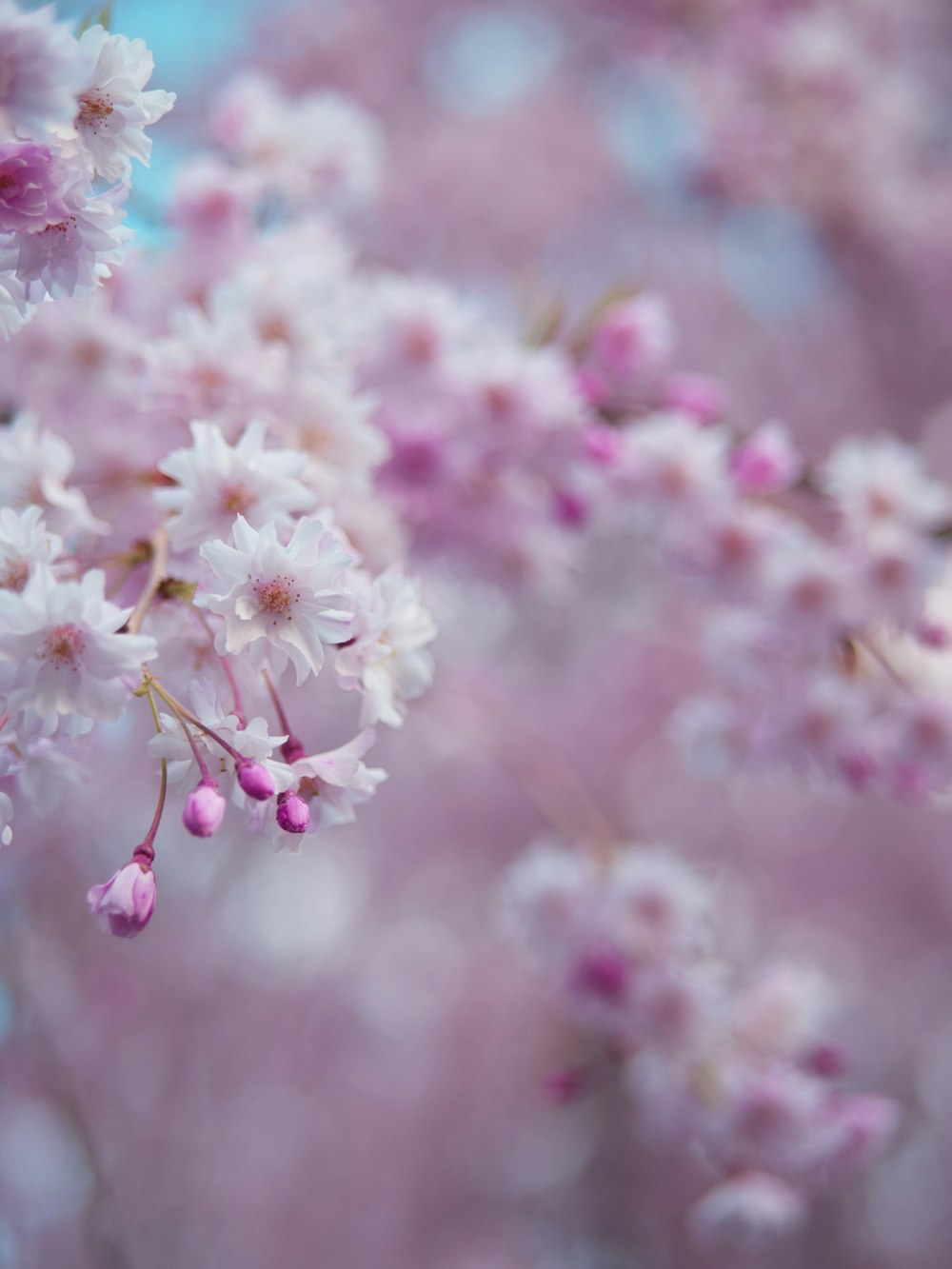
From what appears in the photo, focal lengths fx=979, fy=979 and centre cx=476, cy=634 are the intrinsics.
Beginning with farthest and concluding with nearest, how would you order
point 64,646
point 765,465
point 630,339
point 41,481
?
point 630,339 → point 765,465 → point 41,481 → point 64,646

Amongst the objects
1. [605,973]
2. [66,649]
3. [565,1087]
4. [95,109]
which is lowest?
[66,649]

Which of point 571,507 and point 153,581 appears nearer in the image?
point 153,581

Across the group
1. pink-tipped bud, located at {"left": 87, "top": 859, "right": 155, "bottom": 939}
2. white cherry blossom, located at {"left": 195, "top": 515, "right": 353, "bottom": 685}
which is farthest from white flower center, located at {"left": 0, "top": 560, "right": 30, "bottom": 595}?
pink-tipped bud, located at {"left": 87, "top": 859, "right": 155, "bottom": 939}

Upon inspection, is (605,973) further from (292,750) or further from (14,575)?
(14,575)

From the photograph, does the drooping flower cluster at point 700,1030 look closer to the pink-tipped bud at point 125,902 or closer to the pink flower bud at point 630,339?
the pink flower bud at point 630,339

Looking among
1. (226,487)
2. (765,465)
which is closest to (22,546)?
(226,487)

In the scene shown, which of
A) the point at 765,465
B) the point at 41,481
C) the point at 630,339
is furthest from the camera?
the point at 630,339
